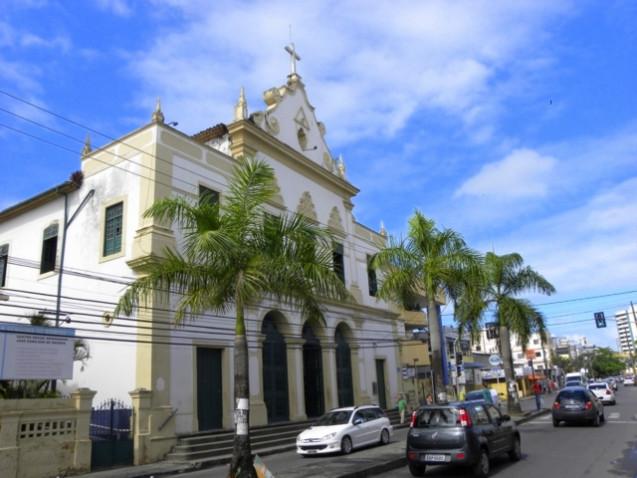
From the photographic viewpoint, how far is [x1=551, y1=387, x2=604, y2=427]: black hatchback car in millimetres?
20844

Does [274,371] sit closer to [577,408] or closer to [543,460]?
[577,408]

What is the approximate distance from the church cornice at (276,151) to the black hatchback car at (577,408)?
14.8 metres

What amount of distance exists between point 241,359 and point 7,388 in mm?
8252

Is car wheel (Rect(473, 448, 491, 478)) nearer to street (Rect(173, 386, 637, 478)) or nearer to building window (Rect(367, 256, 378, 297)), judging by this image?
street (Rect(173, 386, 637, 478))

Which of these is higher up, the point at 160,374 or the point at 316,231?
the point at 316,231

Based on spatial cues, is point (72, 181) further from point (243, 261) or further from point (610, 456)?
point (610, 456)

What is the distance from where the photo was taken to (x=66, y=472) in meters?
14.5

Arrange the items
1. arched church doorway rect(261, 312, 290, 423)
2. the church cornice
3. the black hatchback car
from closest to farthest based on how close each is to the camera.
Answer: the black hatchback car
arched church doorway rect(261, 312, 290, 423)
the church cornice

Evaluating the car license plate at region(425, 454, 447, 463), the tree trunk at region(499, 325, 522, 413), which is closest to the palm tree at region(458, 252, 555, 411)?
the tree trunk at region(499, 325, 522, 413)

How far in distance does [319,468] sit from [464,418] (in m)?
4.05

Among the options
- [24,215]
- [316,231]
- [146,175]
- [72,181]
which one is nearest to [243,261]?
[316,231]

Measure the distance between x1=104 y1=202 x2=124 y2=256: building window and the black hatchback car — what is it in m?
17.2

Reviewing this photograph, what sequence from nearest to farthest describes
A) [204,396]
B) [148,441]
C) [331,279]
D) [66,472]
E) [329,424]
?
[331,279]
[66,472]
[148,441]
[329,424]
[204,396]

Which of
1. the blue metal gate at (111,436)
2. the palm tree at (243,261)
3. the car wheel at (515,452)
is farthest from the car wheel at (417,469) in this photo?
the blue metal gate at (111,436)
